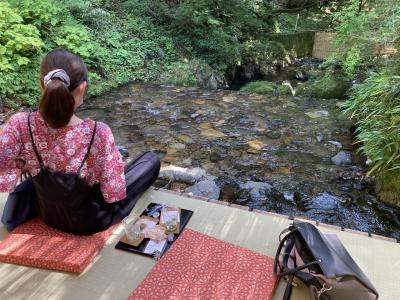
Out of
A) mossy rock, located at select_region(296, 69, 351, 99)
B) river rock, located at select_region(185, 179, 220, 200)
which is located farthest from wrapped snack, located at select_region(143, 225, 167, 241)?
mossy rock, located at select_region(296, 69, 351, 99)

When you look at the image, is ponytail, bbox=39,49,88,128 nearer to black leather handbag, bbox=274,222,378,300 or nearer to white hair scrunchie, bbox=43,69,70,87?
white hair scrunchie, bbox=43,69,70,87

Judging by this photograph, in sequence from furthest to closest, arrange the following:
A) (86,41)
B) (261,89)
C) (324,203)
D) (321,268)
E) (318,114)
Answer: (261,89) → (86,41) → (318,114) → (324,203) → (321,268)

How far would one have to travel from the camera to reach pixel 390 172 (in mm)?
3424

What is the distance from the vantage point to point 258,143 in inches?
184

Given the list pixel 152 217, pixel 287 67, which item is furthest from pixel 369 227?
pixel 287 67

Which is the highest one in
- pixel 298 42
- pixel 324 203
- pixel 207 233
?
pixel 298 42

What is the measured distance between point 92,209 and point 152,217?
543 mm

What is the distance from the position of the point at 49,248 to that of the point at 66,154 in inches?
25.7

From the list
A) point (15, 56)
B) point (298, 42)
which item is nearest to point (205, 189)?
point (15, 56)

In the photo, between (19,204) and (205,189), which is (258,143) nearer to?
(205,189)

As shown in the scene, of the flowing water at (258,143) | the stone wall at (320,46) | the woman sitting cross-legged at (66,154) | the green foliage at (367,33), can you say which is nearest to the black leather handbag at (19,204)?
the woman sitting cross-legged at (66,154)

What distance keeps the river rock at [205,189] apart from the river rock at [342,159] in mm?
1621

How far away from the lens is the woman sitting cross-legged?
191 cm

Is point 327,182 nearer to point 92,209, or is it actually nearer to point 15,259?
point 92,209
